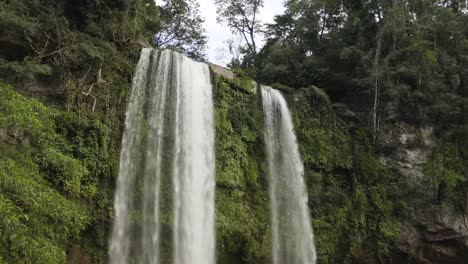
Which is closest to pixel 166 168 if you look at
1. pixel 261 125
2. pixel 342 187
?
pixel 261 125

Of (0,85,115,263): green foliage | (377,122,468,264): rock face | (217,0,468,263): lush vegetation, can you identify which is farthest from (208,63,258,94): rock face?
(377,122,468,264): rock face

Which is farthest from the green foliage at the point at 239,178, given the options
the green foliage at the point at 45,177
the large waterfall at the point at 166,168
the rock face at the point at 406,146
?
the rock face at the point at 406,146

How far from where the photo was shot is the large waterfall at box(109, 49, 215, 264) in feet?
31.6

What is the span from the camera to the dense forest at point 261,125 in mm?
8383

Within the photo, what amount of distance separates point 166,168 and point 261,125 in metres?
3.95

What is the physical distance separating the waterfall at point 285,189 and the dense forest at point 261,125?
1.06ft

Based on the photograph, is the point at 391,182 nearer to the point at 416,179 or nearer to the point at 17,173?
the point at 416,179

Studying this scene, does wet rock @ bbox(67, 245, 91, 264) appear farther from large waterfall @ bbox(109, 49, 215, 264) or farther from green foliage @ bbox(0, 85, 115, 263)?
large waterfall @ bbox(109, 49, 215, 264)

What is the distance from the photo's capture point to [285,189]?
12.7m

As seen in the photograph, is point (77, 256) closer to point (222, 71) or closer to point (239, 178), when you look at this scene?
point (239, 178)

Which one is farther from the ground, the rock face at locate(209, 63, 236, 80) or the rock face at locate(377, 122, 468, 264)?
the rock face at locate(209, 63, 236, 80)

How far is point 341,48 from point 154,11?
7647 mm

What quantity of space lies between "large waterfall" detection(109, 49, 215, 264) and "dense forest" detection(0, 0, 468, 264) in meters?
0.34

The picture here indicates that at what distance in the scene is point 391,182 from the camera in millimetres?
14359
